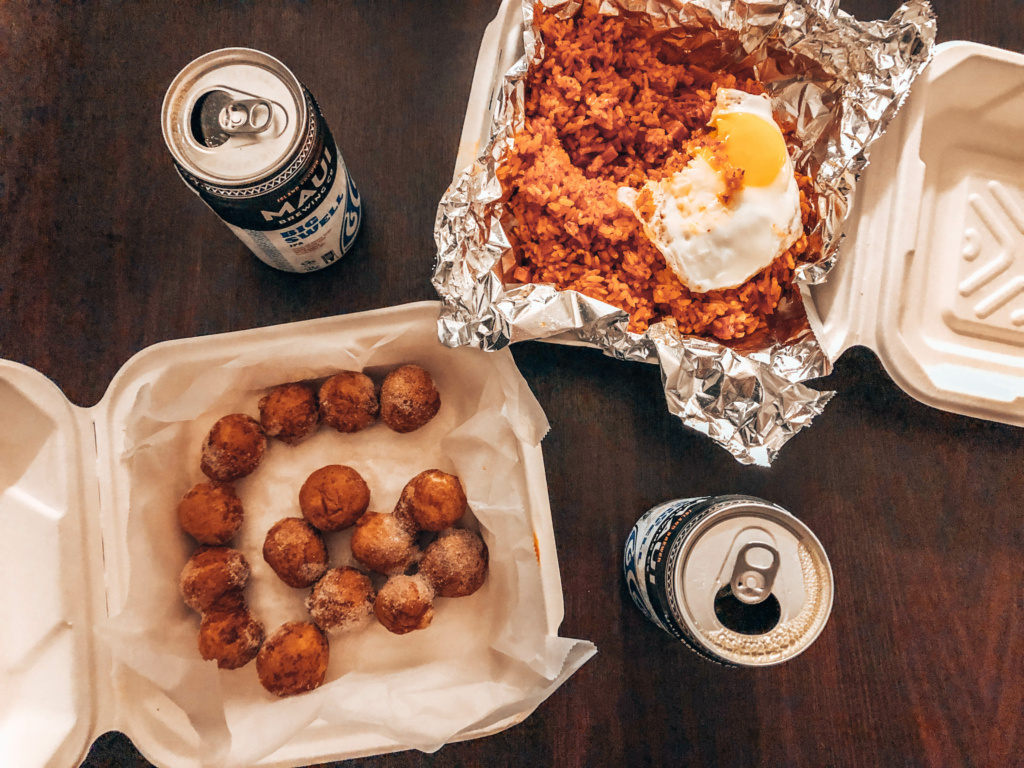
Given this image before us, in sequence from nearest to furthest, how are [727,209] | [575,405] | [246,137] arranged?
1. [246,137]
2. [727,209]
3. [575,405]

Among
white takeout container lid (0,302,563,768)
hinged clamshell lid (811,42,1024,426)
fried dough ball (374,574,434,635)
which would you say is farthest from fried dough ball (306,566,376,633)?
hinged clamshell lid (811,42,1024,426)

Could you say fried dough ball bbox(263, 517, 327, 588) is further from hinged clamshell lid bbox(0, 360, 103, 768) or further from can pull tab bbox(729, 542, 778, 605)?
can pull tab bbox(729, 542, 778, 605)

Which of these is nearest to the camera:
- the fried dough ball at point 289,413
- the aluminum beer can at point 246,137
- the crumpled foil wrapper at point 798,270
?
the aluminum beer can at point 246,137

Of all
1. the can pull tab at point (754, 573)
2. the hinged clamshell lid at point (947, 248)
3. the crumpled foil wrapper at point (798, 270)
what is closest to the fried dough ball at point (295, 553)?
the crumpled foil wrapper at point (798, 270)

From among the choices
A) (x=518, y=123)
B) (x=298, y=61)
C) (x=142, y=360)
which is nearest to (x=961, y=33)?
(x=518, y=123)

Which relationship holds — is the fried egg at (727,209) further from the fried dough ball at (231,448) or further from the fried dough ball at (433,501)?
the fried dough ball at (231,448)

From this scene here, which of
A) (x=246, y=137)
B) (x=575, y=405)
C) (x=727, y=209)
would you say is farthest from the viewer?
(x=575, y=405)

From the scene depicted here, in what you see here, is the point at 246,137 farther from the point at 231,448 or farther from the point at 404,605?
the point at 404,605

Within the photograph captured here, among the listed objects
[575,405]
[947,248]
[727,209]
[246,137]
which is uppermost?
[246,137]

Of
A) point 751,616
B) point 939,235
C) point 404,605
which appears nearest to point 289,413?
point 404,605
